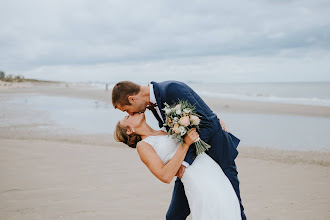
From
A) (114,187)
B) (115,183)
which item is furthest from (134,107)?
(115,183)

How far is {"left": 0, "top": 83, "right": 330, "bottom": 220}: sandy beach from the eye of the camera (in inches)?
193

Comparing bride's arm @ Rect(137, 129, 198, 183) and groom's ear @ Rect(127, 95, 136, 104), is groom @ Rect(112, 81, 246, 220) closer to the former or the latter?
groom's ear @ Rect(127, 95, 136, 104)

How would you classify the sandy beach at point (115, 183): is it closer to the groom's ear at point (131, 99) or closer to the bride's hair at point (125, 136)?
the bride's hair at point (125, 136)

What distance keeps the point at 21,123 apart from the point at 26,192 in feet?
29.8

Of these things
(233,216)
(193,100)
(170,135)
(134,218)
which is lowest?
(134,218)

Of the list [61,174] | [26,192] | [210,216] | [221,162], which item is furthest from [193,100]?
[61,174]

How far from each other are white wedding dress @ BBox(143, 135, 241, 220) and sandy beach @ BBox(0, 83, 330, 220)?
2276mm

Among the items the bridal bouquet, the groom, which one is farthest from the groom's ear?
the bridal bouquet

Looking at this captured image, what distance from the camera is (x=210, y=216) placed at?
2.65m

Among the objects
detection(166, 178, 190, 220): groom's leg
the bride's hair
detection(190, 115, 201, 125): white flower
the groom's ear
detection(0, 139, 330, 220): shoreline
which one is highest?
the groom's ear

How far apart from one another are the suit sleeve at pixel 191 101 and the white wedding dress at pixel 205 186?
134 mm

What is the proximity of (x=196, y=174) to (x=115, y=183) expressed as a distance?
12.4ft

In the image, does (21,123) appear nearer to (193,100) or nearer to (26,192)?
(26,192)

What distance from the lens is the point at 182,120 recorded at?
2.48 metres
